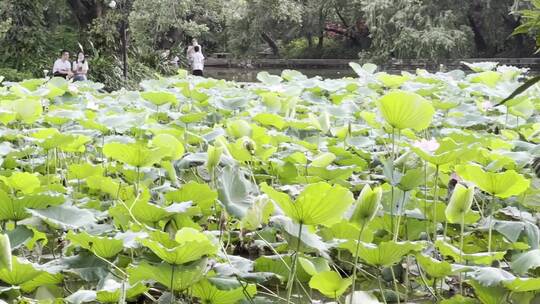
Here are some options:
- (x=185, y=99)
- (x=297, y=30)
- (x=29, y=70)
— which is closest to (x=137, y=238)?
(x=185, y=99)

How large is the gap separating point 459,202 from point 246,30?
16.8 meters

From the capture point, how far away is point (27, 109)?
187cm

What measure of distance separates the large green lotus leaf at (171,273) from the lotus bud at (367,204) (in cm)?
24

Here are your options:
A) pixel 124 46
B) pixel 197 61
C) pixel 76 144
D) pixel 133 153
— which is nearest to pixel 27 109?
pixel 76 144

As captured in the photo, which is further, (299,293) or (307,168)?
(307,168)

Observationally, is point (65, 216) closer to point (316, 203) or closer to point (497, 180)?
point (316, 203)

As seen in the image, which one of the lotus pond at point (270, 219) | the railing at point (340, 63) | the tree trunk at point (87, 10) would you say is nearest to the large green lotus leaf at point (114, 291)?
the lotus pond at point (270, 219)

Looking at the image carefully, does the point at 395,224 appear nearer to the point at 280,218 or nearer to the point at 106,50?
the point at 280,218

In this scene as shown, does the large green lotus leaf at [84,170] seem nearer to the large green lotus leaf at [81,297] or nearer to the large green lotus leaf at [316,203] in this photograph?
the large green lotus leaf at [81,297]

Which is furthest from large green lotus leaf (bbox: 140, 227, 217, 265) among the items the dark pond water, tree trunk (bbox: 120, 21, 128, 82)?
the dark pond water

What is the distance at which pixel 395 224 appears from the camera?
50.9 inches

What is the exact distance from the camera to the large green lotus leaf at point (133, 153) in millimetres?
1273

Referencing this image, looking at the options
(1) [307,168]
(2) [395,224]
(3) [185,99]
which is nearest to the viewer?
(2) [395,224]

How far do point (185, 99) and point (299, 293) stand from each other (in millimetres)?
1646
